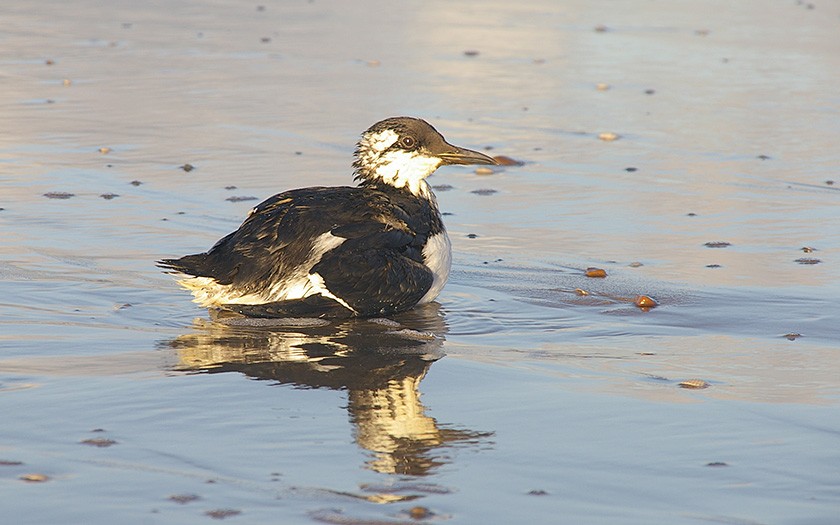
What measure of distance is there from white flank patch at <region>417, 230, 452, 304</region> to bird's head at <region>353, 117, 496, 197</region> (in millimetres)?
436

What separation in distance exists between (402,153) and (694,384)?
2322 mm

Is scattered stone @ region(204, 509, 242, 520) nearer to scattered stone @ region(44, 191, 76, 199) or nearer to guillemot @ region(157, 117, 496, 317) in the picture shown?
guillemot @ region(157, 117, 496, 317)

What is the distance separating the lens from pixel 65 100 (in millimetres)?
11805

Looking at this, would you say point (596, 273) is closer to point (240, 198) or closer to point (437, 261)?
point (437, 261)

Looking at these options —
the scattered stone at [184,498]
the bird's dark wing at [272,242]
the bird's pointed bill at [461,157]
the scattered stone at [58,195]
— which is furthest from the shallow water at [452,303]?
the bird's pointed bill at [461,157]

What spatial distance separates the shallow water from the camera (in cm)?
448

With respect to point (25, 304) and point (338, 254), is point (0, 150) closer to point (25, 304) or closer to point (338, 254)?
point (25, 304)

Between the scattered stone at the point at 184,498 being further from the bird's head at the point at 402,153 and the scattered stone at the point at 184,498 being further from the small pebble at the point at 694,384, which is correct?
the bird's head at the point at 402,153

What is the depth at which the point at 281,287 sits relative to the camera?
260 inches

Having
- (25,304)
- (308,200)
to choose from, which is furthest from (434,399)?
(25,304)

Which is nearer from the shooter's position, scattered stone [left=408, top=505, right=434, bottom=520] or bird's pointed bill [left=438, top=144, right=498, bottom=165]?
scattered stone [left=408, top=505, right=434, bottom=520]

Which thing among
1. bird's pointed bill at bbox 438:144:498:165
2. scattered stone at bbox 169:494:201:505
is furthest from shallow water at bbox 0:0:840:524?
bird's pointed bill at bbox 438:144:498:165

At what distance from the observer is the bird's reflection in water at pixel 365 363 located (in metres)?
4.87

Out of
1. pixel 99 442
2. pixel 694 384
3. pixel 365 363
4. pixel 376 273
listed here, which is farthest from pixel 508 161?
pixel 99 442
